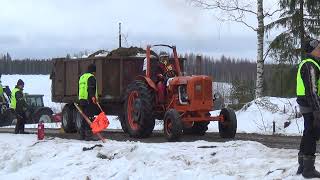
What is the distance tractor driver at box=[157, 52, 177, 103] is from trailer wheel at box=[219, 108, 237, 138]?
A: 157cm

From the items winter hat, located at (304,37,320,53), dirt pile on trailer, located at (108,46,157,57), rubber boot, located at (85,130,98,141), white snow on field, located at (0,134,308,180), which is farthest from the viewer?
dirt pile on trailer, located at (108,46,157,57)

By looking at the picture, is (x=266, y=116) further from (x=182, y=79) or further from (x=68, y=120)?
(x=182, y=79)

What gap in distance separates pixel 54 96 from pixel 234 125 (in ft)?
27.4

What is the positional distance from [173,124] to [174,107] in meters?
1.19

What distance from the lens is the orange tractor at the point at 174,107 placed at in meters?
14.6

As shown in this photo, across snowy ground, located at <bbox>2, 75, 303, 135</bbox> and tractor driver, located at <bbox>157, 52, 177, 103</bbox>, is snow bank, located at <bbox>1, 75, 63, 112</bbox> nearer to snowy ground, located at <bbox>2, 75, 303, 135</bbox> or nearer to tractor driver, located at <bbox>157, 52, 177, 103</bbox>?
snowy ground, located at <bbox>2, 75, 303, 135</bbox>

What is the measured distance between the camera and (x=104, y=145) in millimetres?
12844

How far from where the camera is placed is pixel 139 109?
603 inches

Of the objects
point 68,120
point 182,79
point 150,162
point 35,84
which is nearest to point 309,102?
point 150,162

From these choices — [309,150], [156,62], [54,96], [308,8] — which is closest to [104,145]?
[156,62]

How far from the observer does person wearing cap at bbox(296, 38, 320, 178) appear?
8.28 meters

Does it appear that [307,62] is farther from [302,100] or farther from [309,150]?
[309,150]

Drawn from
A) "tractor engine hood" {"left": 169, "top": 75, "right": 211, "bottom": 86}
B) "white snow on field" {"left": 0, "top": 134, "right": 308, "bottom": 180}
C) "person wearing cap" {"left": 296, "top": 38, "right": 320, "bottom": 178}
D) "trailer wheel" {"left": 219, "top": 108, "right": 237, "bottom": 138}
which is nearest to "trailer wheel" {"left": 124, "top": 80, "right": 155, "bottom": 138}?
"tractor engine hood" {"left": 169, "top": 75, "right": 211, "bottom": 86}

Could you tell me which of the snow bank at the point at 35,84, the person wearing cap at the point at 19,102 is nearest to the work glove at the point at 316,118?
the person wearing cap at the point at 19,102
